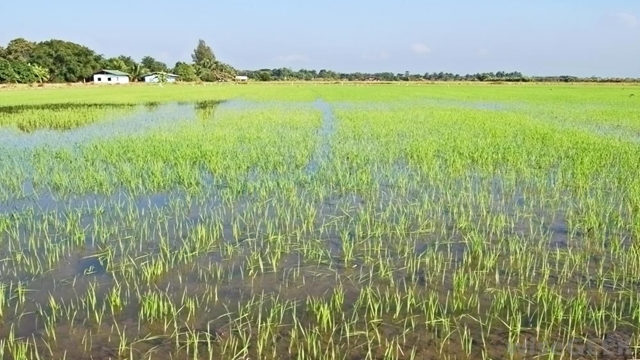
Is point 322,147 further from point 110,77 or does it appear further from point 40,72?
point 110,77

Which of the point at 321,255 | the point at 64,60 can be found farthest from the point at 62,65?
the point at 321,255

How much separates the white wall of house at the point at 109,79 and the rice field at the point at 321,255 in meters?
63.2

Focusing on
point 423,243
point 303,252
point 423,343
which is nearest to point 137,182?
point 303,252

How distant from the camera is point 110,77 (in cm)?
6750

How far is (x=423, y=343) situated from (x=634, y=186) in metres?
4.67

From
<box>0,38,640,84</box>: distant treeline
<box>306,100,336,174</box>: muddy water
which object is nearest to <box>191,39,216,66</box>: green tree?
<box>0,38,640,84</box>: distant treeline

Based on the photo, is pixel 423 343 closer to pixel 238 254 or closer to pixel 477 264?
pixel 477 264

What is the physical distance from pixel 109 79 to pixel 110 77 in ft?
1.09

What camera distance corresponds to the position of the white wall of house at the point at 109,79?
65.9 meters

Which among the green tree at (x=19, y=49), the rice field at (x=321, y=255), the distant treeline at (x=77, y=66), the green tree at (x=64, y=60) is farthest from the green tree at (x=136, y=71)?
the rice field at (x=321, y=255)

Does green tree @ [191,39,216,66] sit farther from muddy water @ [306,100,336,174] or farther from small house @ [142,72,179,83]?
muddy water @ [306,100,336,174]

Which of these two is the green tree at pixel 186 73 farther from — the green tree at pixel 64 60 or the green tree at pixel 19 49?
the green tree at pixel 19 49

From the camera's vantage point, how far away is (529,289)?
3.55m

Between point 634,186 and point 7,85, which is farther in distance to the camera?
point 7,85
